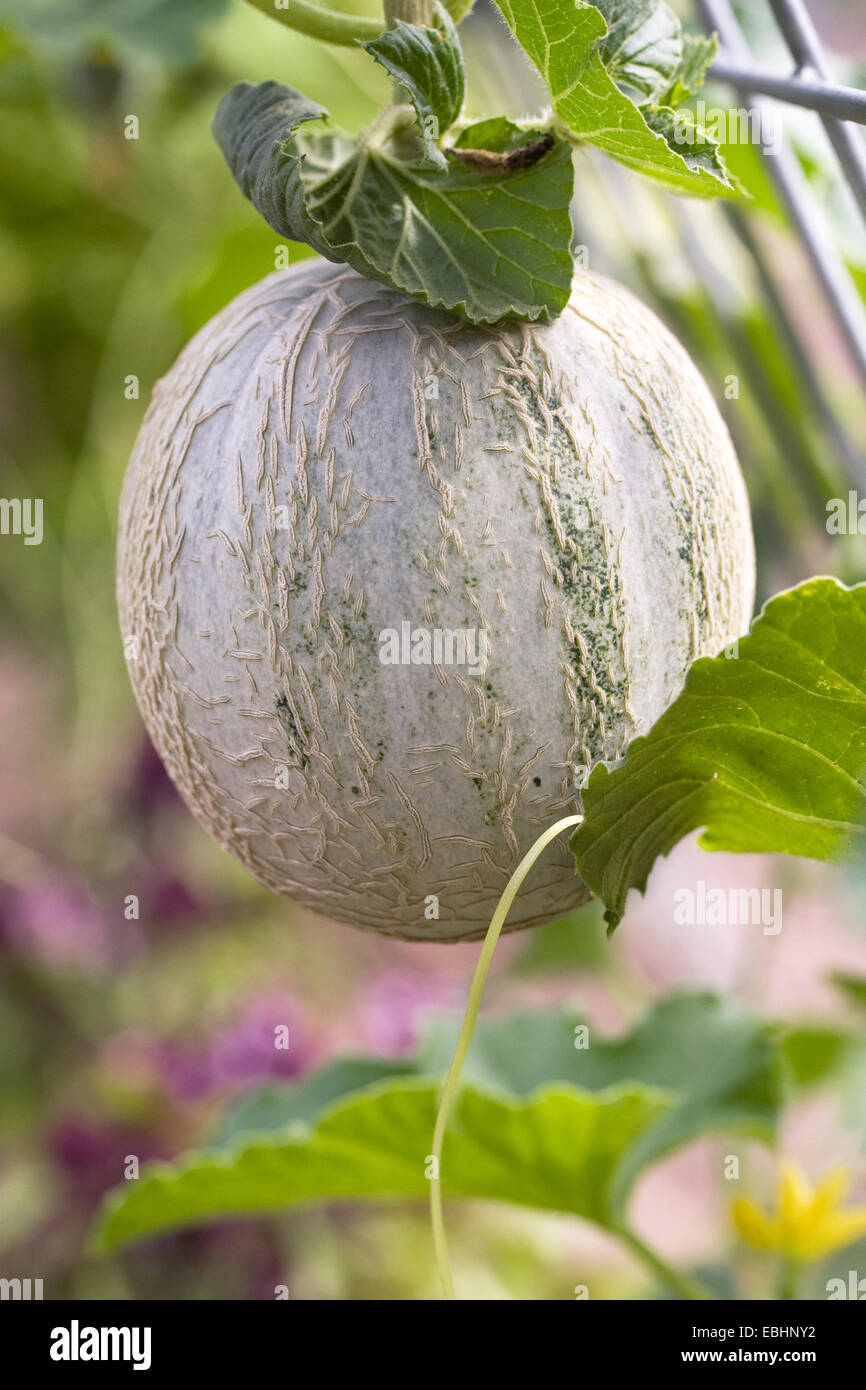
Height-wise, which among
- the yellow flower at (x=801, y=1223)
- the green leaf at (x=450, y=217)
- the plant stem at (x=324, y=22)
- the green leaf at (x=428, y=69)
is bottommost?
the yellow flower at (x=801, y=1223)

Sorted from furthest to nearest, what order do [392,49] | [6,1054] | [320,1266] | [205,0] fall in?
[6,1054] → [320,1266] → [205,0] → [392,49]

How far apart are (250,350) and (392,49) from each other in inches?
4.2

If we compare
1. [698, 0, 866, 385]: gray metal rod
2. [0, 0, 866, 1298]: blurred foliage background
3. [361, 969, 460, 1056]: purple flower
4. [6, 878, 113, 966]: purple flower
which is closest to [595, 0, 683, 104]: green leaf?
[698, 0, 866, 385]: gray metal rod

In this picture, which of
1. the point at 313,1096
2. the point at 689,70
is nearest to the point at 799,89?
the point at 689,70

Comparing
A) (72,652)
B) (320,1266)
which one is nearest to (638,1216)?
(320,1266)

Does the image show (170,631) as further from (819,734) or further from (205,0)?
(205,0)

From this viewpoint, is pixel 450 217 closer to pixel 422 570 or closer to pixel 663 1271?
pixel 422 570

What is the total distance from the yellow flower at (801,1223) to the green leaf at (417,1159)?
138 mm

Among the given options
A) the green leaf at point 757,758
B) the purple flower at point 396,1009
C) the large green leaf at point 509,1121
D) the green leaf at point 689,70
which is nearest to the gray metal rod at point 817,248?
the green leaf at point 689,70

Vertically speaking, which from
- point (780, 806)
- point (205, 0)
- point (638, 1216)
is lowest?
point (638, 1216)

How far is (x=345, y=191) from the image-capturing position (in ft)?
1.24

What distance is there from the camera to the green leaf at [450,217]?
37 centimetres

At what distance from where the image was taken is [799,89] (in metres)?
0.43

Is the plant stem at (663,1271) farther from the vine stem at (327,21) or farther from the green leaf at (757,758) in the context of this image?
the vine stem at (327,21)
